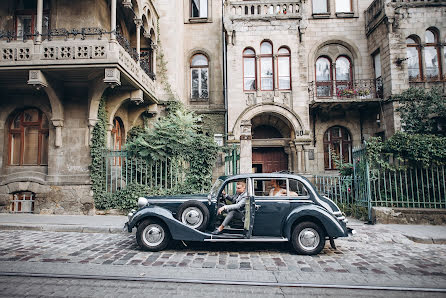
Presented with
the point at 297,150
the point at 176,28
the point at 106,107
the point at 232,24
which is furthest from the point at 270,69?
the point at 106,107

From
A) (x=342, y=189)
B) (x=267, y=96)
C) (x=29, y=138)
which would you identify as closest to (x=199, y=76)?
(x=267, y=96)

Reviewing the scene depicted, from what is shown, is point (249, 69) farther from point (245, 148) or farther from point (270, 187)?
point (270, 187)

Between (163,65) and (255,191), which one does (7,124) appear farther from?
(255,191)

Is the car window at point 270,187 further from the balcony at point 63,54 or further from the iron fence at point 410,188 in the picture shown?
the balcony at point 63,54

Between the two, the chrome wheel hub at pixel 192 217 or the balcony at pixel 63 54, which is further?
the balcony at pixel 63 54

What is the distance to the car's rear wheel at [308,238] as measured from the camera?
5.51 m

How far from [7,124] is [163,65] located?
25.2 ft

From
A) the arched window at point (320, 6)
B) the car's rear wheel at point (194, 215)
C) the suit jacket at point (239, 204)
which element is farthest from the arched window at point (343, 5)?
the car's rear wheel at point (194, 215)

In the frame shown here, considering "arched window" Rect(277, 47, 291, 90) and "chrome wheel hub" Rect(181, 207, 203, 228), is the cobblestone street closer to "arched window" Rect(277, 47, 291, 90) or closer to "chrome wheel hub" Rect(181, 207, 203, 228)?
"chrome wheel hub" Rect(181, 207, 203, 228)

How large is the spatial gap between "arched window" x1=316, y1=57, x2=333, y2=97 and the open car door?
12.2 m

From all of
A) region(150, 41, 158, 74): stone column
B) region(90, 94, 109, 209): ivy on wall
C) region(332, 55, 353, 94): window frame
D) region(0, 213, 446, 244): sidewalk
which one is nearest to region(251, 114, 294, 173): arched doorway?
region(332, 55, 353, 94): window frame

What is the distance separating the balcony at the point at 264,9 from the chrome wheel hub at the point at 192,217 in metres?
12.5

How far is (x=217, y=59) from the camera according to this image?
16.6 metres

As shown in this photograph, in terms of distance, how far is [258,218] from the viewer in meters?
5.61
